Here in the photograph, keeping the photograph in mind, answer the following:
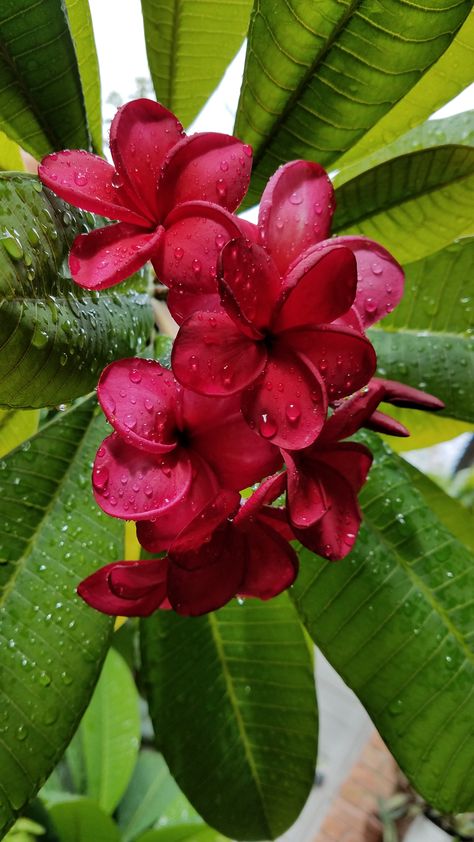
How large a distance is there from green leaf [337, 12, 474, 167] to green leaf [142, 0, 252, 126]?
0.16m

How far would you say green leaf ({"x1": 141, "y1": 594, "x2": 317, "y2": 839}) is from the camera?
2.55ft

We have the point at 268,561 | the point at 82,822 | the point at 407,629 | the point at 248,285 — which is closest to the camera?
the point at 248,285

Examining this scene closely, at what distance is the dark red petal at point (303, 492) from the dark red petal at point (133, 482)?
0.19ft

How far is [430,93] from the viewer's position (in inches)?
28.7

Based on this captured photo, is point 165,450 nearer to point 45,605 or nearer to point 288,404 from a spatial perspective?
point 288,404

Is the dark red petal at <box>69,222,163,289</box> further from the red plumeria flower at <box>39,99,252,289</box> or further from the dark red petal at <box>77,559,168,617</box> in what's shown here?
the dark red petal at <box>77,559,168,617</box>

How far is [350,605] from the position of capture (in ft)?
2.06

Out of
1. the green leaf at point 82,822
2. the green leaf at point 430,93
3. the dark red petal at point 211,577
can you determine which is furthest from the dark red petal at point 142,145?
the green leaf at point 82,822

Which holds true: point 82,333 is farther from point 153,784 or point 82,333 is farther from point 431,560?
point 153,784

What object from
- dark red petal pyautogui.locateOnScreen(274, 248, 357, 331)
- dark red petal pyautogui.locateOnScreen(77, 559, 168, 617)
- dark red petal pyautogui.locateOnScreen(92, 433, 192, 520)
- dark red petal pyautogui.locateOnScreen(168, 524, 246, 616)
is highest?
dark red petal pyautogui.locateOnScreen(274, 248, 357, 331)

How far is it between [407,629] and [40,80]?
0.53m

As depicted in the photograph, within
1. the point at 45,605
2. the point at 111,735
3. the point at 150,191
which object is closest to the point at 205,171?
the point at 150,191

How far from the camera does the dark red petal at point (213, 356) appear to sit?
0.37 metres

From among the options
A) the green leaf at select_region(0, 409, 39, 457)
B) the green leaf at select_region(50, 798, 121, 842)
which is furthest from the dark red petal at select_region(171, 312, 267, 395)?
the green leaf at select_region(50, 798, 121, 842)
